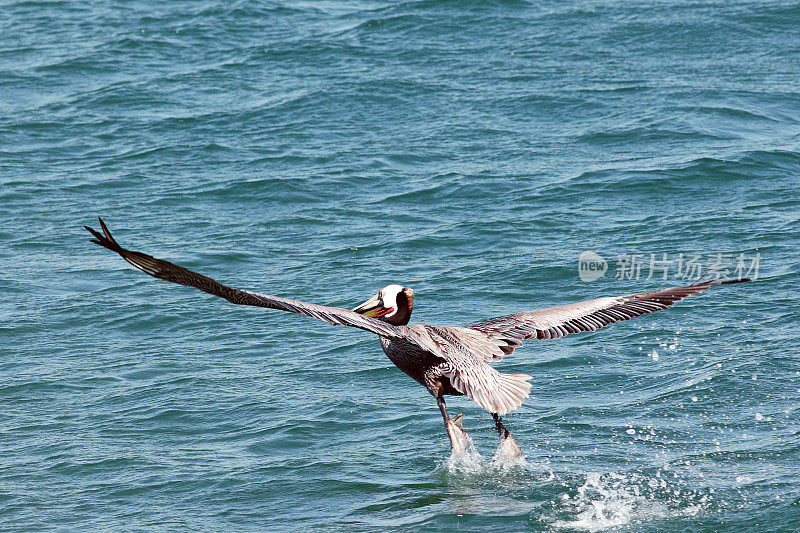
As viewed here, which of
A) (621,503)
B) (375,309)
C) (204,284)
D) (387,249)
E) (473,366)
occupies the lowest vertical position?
(621,503)

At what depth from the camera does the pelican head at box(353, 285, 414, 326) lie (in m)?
6.45

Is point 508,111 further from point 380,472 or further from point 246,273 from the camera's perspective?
point 380,472

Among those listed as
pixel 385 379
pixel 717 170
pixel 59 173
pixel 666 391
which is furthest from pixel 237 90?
pixel 666 391

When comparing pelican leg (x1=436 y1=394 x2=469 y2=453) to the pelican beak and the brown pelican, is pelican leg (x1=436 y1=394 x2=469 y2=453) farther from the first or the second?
the pelican beak

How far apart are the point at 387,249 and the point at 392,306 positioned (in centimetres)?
349

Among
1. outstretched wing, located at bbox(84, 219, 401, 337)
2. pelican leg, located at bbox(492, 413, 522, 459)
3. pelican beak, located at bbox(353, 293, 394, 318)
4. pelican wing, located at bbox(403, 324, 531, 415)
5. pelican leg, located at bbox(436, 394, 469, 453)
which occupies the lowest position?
pelican leg, located at bbox(492, 413, 522, 459)

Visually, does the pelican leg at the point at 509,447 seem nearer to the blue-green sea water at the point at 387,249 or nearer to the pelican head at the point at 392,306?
the blue-green sea water at the point at 387,249

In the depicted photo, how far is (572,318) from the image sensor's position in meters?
6.49

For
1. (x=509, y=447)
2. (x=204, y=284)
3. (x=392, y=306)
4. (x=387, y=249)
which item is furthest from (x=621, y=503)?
(x=387, y=249)

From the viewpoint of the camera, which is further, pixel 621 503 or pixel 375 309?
pixel 375 309

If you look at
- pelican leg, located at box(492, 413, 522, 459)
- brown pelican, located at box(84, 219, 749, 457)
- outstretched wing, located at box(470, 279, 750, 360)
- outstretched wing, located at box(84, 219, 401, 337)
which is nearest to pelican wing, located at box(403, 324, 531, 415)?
brown pelican, located at box(84, 219, 749, 457)

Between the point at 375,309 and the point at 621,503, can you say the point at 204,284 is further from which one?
the point at 621,503

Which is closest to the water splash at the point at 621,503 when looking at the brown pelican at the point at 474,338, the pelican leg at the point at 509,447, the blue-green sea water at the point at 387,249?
the blue-green sea water at the point at 387,249

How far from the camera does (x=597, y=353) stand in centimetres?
781
